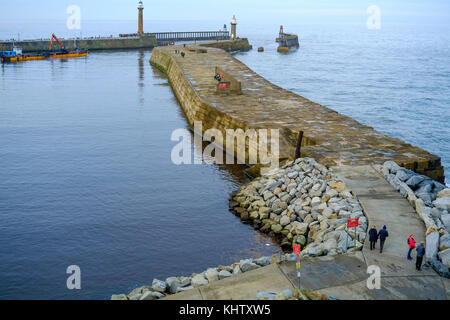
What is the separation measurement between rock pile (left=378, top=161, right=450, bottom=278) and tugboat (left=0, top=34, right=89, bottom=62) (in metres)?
82.0

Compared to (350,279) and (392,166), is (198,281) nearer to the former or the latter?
(350,279)

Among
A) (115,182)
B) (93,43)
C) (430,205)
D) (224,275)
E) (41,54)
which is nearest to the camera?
(224,275)

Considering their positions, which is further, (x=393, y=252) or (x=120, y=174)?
(x=120, y=174)

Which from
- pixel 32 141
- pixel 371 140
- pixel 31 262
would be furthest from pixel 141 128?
pixel 31 262

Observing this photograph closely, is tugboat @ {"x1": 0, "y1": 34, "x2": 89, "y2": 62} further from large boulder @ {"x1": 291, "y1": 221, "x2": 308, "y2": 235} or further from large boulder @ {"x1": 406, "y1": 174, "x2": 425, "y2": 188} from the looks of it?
large boulder @ {"x1": 406, "y1": 174, "x2": 425, "y2": 188}

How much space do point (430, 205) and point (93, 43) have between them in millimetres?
105961

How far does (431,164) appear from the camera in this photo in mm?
26250

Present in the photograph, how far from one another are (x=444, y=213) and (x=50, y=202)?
1827 cm

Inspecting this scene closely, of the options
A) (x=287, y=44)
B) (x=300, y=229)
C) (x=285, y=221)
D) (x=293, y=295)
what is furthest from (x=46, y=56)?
(x=293, y=295)

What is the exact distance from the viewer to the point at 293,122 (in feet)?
114

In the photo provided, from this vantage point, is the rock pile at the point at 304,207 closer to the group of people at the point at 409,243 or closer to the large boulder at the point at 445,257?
the group of people at the point at 409,243

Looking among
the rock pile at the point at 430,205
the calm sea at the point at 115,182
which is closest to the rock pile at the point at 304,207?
the calm sea at the point at 115,182

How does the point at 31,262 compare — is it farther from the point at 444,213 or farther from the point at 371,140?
the point at 371,140
